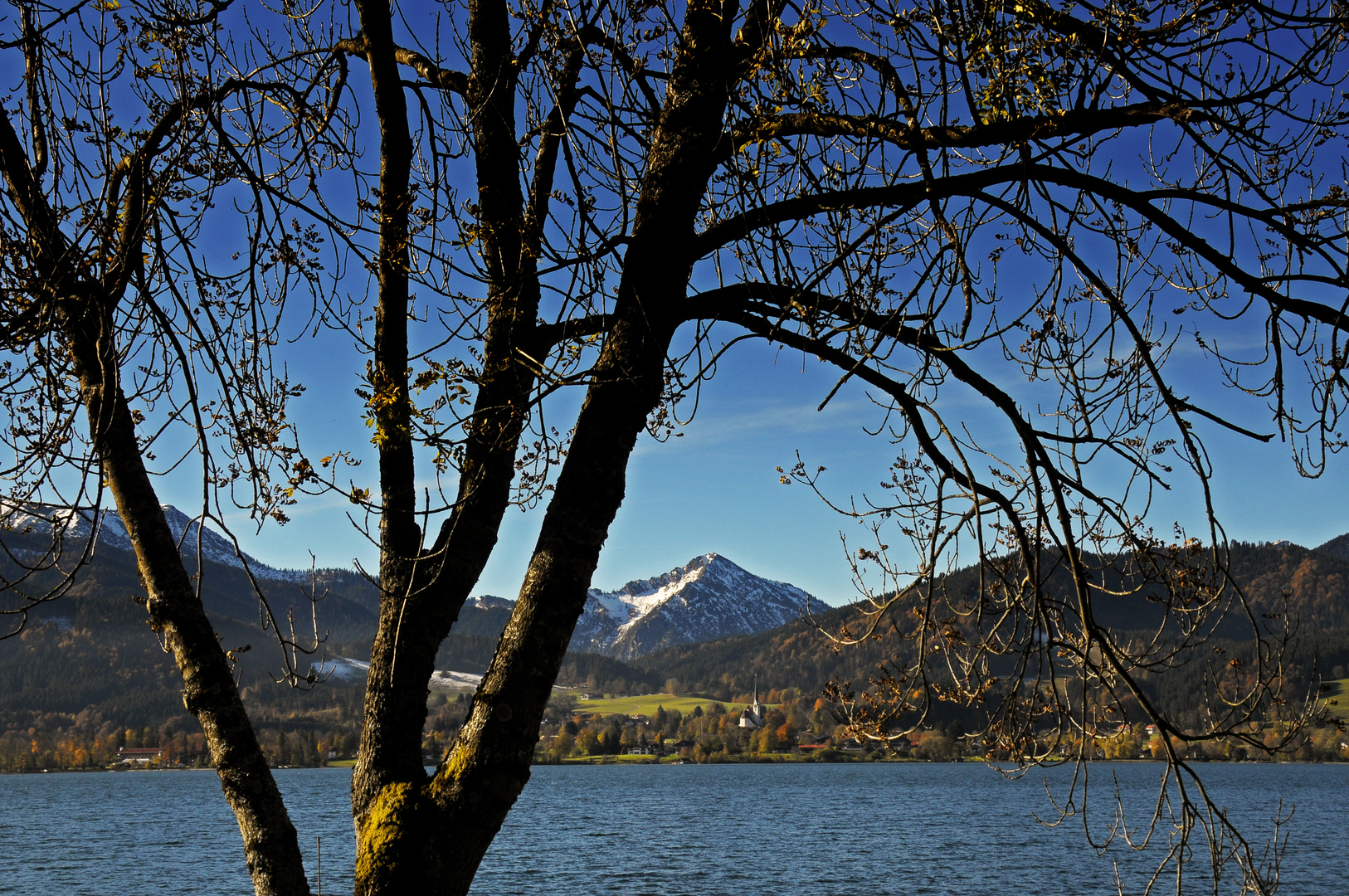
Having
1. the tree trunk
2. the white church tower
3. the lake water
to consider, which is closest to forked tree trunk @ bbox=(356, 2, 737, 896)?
the tree trunk

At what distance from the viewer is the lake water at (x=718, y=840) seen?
159 feet

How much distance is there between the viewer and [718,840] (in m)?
67.5

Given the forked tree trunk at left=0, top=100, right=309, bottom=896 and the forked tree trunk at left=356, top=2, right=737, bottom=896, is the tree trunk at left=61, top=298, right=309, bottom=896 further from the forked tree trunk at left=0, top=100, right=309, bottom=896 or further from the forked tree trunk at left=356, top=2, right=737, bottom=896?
the forked tree trunk at left=356, top=2, right=737, bottom=896

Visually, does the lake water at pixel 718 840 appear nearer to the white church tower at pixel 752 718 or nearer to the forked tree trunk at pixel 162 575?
the forked tree trunk at pixel 162 575

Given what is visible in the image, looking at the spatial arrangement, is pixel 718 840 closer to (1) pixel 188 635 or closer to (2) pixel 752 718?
(1) pixel 188 635

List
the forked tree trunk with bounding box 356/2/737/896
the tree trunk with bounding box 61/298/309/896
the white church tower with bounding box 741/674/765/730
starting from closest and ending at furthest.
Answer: the forked tree trunk with bounding box 356/2/737/896
the tree trunk with bounding box 61/298/309/896
the white church tower with bounding box 741/674/765/730

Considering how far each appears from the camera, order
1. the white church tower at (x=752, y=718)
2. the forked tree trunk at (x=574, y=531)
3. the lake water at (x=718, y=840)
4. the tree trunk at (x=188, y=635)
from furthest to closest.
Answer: the white church tower at (x=752, y=718) < the lake water at (x=718, y=840) < the tree trunk at (x=188, y=635) < the forked tree trunk at (x=574, y=531)

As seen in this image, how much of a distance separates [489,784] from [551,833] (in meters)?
76.4

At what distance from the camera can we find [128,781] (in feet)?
596

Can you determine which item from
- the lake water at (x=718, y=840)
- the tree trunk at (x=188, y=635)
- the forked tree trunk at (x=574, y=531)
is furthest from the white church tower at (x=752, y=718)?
the forked tree trunk at (x=574, y=531)

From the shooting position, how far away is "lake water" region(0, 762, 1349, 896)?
159 feet

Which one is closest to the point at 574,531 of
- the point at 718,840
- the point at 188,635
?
the point at 188,635

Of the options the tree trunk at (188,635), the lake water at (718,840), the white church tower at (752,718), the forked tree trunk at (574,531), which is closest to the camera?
the forked tree trunk at (574,531)

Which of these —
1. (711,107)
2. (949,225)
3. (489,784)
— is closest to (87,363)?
(489,784)
